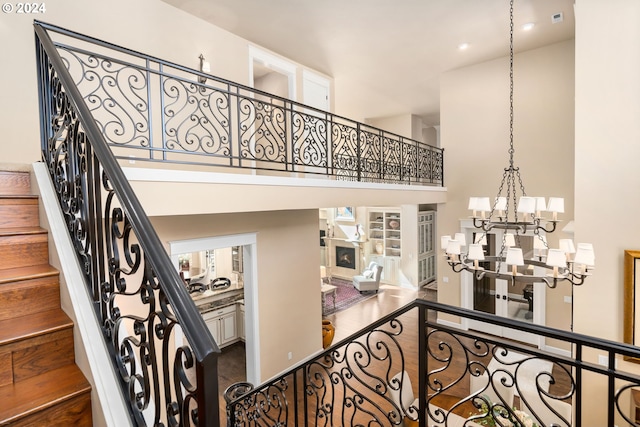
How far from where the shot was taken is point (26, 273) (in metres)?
1.64

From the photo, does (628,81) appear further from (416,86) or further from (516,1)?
(416,86)

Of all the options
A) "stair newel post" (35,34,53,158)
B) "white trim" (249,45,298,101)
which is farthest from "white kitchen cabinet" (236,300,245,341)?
"stair newel post" (35,34,53,158)

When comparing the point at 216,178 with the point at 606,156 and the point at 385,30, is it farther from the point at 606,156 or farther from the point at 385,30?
the point at 606,156

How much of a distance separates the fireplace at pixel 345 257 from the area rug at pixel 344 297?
0.66 metres

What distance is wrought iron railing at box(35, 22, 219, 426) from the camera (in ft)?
2.92

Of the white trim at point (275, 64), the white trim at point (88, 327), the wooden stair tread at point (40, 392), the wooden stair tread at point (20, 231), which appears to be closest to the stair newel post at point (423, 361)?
the white trim at point (88, 327)

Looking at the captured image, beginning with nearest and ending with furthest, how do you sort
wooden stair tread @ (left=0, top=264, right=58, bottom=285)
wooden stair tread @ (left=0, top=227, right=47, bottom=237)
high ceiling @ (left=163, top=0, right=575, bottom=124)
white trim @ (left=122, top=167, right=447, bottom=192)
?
1. wooden stair tread @ (left=0, top=264, right=58, bottom=285)
2. wooden stair tread @ (left=0, top=227, right=47, bottom=237)
3. white trim @ (left=122, top=167, right=447, bottom=192)
4. high ceiling @ (left=163, top=0, right=575, bottom=124)

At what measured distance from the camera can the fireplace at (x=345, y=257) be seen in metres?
12.1

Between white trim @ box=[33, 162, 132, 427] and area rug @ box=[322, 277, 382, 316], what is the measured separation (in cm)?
773

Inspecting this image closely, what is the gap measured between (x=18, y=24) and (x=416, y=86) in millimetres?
7101

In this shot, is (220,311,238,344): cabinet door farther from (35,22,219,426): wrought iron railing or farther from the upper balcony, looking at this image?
(35,22,219,426): wrought iron railing

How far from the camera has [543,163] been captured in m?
6.01

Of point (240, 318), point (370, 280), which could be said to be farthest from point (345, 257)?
point (240, 318)

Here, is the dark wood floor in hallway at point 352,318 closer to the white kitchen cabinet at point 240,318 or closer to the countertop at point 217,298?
the white kitchen cabinet at point 240,318
